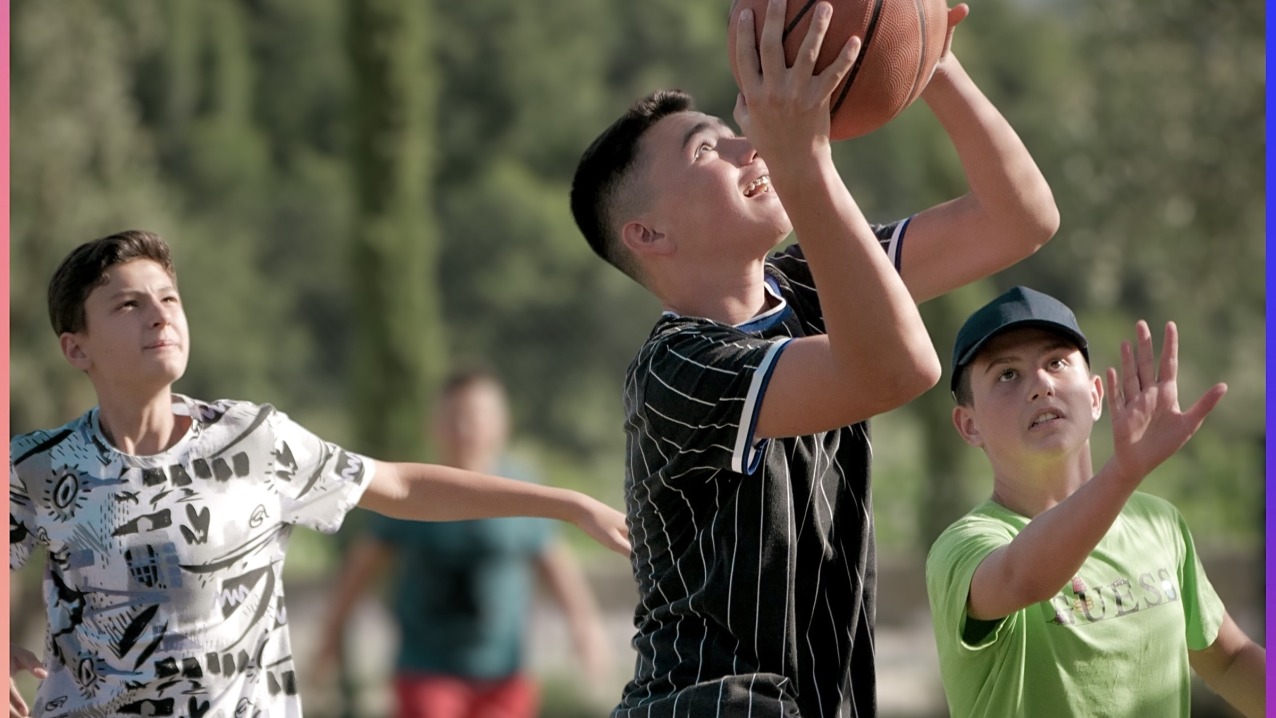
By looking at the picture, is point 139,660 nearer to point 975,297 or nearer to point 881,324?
point 881,324

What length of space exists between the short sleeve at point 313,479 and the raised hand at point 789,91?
142 cm

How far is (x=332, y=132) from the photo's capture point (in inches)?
527

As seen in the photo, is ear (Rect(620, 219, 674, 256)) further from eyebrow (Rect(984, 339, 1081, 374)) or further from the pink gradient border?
the pink gradient border

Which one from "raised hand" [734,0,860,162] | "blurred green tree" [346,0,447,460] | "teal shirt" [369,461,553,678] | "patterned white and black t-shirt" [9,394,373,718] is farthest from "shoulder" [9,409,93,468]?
"blurred green tree" [346,0,447,460]

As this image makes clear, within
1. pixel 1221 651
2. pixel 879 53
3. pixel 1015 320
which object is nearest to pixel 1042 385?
pixel 1015 320

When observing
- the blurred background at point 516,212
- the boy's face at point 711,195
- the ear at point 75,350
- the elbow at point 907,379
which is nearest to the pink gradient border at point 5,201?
the ear at point 75,350

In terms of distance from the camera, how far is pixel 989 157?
2945 mm

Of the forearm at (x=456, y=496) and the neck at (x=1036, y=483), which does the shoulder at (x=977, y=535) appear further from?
the forearm at (x=456, y=496)

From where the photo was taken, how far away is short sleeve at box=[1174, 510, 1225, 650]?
2.98 m

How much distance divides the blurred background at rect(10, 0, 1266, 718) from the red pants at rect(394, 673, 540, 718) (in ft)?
9.89

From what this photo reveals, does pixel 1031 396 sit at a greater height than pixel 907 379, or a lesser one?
greater

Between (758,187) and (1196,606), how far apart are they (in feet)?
3.88

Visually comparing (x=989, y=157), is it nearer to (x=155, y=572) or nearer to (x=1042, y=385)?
(x=1042, y=385)

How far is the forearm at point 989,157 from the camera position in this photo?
9.68 ft
